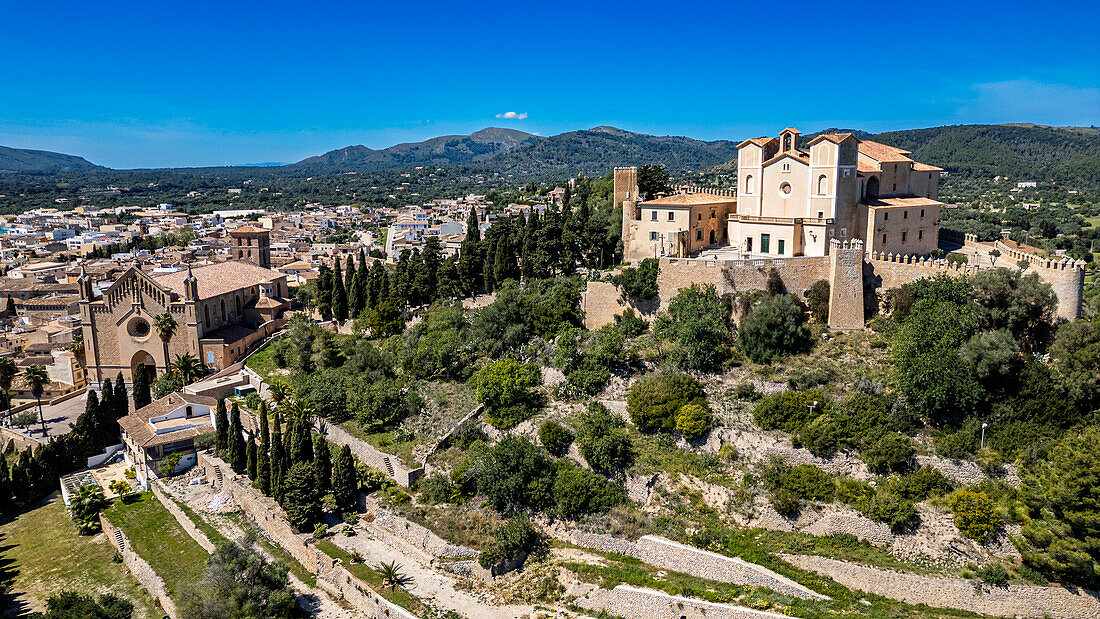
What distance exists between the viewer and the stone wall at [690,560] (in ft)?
65.8

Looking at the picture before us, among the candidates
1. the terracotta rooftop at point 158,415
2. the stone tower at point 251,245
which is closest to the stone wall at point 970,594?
the terracotta rooftop at point 158,415

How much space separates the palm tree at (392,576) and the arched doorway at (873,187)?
80.4 ft

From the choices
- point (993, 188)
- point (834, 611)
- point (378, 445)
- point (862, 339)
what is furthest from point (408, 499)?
point (993, 188)

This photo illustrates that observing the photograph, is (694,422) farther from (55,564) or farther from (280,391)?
(55,564)

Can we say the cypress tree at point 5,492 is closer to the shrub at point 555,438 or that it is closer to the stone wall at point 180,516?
the stone wall at point 180,516

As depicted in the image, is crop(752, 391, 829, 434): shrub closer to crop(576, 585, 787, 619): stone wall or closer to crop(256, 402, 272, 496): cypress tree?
crop(576, 585, 787, 619): stone wall

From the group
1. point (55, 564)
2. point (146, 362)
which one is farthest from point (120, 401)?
point (55, 564)

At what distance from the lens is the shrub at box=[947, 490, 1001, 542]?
20.3 m

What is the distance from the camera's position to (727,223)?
35.1 meters

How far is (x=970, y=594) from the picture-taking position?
19.5m

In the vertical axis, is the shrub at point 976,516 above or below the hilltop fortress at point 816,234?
below

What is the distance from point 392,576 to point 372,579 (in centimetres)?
73

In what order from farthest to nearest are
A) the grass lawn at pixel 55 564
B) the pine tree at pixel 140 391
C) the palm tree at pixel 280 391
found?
the pine tree at pixel 140 391 < the palm tree at pixel 280 391 < the grass lawn at pixel 55 564

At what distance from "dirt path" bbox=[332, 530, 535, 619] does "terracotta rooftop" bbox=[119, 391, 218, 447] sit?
11959 mm
